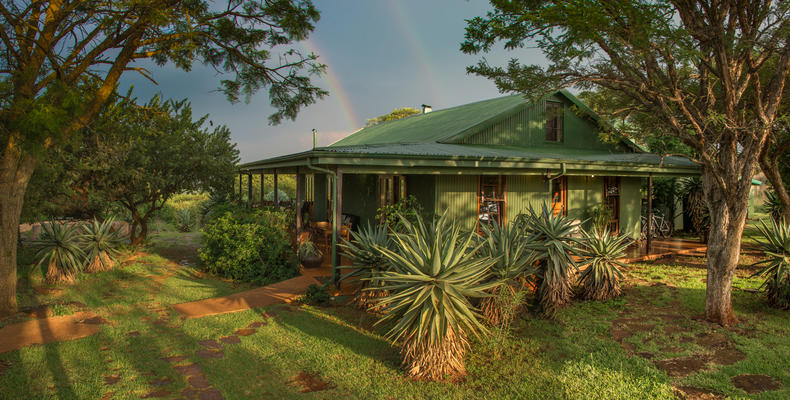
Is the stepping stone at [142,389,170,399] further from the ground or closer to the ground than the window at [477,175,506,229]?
closer to the ground

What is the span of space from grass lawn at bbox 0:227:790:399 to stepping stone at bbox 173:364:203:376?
1.0 inches

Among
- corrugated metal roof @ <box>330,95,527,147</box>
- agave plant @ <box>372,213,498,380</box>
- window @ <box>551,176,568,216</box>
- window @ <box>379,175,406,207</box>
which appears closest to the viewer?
agave plant @ <box>372,213,498,380</box>

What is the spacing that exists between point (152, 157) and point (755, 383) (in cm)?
1391

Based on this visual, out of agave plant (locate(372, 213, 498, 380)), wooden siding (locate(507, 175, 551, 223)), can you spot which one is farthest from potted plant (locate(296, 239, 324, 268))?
agave plant (locate(372, 213, 498, 380))

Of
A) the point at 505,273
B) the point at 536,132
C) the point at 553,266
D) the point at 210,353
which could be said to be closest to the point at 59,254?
the point at 210,353

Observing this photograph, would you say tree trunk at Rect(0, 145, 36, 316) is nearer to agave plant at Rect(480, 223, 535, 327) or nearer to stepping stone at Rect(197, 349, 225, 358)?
stepping stone at Rect(197, 349, 225, 358)

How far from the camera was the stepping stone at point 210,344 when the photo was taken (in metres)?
5.56

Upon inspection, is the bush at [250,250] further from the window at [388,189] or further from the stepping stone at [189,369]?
the stepping stone at [189,369]

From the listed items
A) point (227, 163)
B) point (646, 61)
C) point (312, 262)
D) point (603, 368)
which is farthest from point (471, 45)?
point (227, 163)

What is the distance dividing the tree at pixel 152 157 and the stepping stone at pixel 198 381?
692cm

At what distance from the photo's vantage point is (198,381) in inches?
181

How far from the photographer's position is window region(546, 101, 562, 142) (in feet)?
47.1

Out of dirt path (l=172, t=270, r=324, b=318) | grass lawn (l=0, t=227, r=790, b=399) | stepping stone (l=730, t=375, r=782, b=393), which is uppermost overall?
dirt path (l=172, t=270, r=324, b=318)

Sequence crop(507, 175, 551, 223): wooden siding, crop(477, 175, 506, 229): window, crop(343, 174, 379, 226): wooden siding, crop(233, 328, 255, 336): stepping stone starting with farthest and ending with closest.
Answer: crop(343, 174, 379, 226): wooden siding < crop(507, 175, 551, 223): wooden siding < crop(477, 175, 506, 229): window < crop(233, 328, 255, 336): stepping stone
